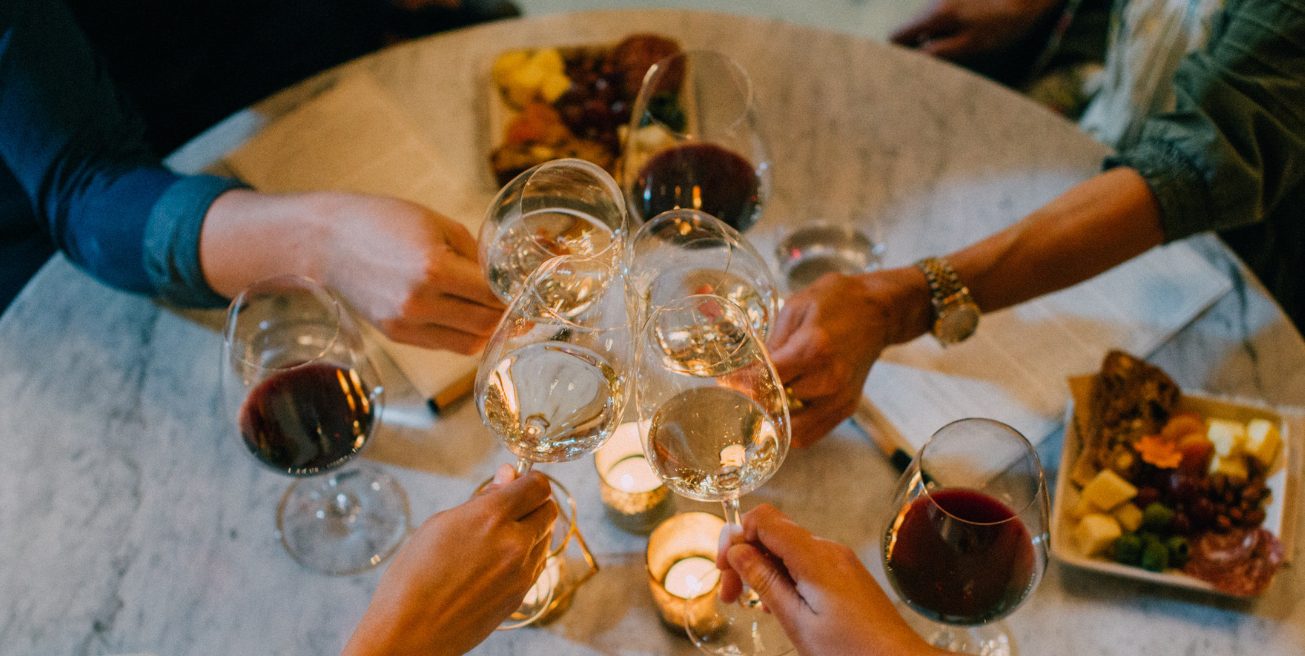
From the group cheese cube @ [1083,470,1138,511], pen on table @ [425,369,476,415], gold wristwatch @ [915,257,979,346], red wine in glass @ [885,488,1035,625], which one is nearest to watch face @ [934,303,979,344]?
gold wristwatch @ [915,257,979,346]

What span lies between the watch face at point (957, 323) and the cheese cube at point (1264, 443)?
0.32 meters

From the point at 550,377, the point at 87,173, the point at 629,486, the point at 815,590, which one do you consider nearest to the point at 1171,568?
the point at 815,590

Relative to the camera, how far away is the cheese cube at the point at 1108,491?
0.98 metres

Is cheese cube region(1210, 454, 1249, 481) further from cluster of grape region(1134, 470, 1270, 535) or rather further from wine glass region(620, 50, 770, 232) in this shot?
wine glass region(620, 50, 770, 232)

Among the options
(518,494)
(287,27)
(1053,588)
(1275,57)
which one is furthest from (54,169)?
(1275,57)

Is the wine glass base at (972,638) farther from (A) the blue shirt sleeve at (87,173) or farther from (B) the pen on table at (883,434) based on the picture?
(A) the blue shirt sleeve at (87,173)

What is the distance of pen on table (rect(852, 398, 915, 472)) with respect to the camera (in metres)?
1.08

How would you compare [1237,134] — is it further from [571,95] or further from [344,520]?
[344,520]

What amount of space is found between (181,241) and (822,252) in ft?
2.75

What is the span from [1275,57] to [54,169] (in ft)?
5.19

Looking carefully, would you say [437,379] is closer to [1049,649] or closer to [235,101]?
[1049,649]

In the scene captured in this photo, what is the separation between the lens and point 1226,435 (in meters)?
1.03

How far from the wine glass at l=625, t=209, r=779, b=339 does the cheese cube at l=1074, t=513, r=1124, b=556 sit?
39 cm

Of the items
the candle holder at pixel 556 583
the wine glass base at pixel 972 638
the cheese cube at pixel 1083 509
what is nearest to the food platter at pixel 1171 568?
the cheese cube at pixel 1083 509
